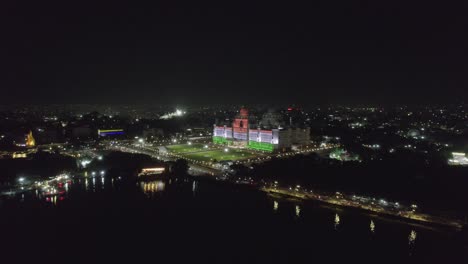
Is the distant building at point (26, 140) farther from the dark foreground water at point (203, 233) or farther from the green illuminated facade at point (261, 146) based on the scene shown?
the green illuminated facade at point (261, 146)

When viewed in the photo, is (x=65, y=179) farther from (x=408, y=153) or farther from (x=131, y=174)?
(x=408, y=153)

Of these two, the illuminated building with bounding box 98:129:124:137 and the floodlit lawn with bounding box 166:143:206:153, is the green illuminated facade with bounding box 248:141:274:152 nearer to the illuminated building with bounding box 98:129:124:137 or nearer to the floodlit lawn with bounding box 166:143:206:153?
the floodlit lawn with bounding box 166:143:206:153

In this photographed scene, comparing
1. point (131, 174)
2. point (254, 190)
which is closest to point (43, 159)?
point (131, 174)

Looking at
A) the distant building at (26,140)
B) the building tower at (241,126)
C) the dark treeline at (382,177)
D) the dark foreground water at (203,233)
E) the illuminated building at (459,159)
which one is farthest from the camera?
the building tower at (241,126)

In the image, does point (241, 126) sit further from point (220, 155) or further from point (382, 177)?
point (382, 177)

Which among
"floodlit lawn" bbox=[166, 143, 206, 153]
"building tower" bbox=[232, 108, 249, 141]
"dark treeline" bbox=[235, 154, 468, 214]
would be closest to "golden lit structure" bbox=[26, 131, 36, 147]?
"floodlit lawn" bbox=[166, 143, 206, 153]

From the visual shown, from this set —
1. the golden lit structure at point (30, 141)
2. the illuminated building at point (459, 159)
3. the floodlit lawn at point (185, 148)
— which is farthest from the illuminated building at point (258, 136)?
the golden lit structure at point (30, 141)
